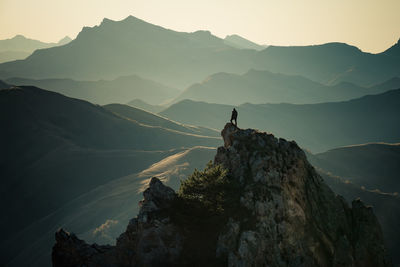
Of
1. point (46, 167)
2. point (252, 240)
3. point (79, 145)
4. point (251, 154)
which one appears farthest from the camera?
point (79, 145)

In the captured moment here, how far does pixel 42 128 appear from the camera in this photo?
166m

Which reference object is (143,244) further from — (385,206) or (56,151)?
(56,151)

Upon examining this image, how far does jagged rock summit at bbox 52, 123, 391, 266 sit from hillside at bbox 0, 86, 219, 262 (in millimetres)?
96095

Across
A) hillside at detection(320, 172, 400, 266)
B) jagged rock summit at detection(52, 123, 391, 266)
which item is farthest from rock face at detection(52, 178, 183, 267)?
hillside at detection(320, 172, 400, 266)

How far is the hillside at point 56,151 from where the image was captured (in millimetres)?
127250

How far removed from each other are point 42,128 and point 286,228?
16842 centimetres

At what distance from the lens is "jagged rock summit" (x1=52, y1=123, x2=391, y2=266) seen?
25272 millimetres

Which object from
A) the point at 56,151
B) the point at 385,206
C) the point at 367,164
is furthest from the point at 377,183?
the point at 56,151

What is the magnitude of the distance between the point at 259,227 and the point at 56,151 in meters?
149

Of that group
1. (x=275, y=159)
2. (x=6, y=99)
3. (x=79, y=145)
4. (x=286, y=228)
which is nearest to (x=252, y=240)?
(x=286, y=228)

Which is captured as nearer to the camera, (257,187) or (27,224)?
(257,187)

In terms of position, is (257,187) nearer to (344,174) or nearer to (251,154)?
(251,154)

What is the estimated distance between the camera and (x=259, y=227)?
25.7 metres

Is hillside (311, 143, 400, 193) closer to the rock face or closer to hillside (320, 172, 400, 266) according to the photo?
hillside (320, 172, 400, 266)
